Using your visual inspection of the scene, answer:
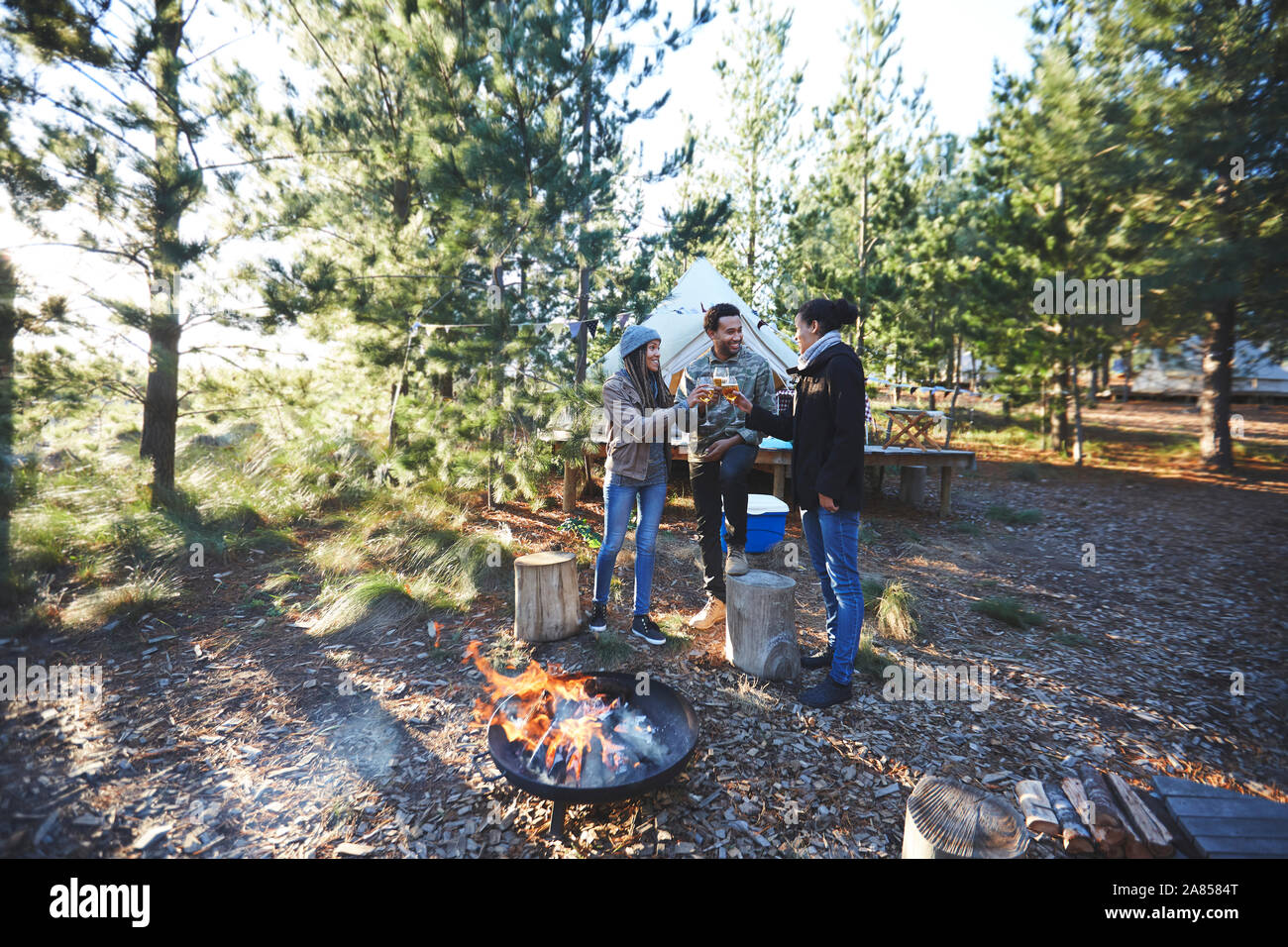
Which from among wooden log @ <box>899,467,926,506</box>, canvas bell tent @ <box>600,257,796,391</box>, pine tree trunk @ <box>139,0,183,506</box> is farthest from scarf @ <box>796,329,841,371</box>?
wooden log @ <box>899,467,926,506</box>

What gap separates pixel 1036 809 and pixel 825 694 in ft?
3.39

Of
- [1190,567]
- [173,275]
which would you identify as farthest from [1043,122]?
[173,275]

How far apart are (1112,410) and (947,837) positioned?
18.7 meters

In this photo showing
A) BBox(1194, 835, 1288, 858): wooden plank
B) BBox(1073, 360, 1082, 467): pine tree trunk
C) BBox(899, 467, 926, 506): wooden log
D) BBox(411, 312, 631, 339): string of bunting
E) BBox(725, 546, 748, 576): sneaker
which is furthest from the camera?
BBox(1073, 360, 1082, 467): pine tree trunk

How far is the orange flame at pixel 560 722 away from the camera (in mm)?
2236

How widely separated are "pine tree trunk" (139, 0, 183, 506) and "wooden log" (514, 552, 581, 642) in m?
4.08

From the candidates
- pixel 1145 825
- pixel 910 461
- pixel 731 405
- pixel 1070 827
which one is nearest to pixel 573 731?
pixel 1070 827

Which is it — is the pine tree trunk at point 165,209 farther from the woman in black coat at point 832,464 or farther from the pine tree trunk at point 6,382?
the woman in black coat at point 832,464

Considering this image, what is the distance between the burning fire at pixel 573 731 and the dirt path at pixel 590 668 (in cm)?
26

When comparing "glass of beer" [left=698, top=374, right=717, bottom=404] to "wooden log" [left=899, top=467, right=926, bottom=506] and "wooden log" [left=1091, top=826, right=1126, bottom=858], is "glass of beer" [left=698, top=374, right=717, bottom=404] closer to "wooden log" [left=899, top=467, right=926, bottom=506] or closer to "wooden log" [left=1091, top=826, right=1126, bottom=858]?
"wooden log" [left=1091, top=826, right=1126, bottom=858]

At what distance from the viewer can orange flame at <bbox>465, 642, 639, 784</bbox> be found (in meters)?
2.24

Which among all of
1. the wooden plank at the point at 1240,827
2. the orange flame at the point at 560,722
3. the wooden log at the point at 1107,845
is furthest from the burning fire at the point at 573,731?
the wooden plank at the point at 1240,827

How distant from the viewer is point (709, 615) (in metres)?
3.97

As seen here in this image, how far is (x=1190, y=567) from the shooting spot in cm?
530
